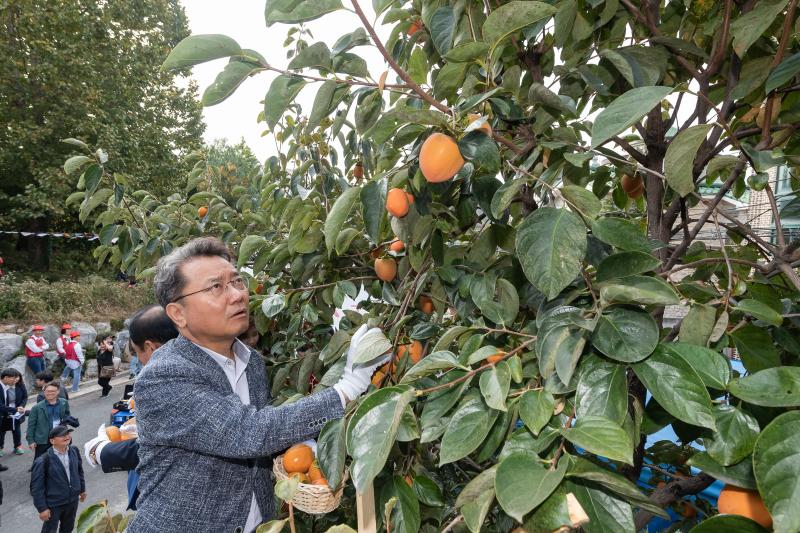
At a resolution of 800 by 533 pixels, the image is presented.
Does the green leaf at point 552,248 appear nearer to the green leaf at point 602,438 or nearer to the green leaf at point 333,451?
the green leaf at point 602,438

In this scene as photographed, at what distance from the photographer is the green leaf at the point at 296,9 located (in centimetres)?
81

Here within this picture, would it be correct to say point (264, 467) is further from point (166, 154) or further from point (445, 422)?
point (166, 154)

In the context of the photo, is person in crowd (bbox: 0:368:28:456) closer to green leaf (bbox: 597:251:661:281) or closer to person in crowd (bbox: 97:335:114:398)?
person in crowd (bbox: 97:335:114:398)

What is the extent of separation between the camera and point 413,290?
1275 millimetres

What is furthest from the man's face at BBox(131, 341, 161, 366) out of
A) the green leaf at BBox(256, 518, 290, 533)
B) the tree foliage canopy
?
the tree foliage canopy

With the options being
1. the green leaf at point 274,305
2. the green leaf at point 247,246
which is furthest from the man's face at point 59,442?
the green leaf at point 274,305

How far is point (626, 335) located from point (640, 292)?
0.06 m

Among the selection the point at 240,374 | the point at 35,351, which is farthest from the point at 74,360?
the point at 240,374

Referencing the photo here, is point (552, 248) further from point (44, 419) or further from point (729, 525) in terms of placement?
point (44, 419)

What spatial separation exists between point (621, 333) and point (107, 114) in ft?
53.8

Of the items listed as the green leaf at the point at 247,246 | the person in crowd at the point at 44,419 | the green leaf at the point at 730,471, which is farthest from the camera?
the person in crowd at the point at 44,419

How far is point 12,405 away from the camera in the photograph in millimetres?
6555

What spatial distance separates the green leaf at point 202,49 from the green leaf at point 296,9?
0.08 meters

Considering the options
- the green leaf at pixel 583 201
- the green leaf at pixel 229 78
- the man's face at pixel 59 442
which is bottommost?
the man's face at pixel 59 442
